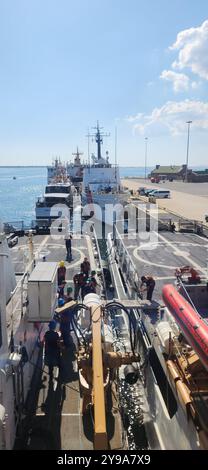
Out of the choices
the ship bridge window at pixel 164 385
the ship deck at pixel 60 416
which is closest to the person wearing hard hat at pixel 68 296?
the ship deck at pixel 60 416

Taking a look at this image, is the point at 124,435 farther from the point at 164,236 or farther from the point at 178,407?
the point at 164,236

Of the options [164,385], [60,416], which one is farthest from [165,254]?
[60,416]

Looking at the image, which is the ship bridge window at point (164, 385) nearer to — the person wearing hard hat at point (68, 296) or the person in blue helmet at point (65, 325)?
the person in blue helmet at point (65, 325)

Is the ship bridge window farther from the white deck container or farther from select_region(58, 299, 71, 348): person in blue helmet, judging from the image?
the white deck container

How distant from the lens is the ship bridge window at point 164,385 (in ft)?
27.0

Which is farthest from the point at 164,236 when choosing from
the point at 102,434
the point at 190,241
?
the point at 102,434

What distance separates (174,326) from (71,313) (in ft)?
9.08

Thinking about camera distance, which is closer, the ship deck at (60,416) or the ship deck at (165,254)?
the ship deck at (60,416)

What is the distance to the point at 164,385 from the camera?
927 centimetres

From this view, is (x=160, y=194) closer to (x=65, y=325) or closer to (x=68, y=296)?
(x=68, y=296)

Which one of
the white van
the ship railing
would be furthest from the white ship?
the white van

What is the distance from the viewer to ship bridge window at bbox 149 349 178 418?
8.23 m

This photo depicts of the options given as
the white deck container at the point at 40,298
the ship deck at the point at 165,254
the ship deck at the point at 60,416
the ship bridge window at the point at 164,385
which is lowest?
the ship deck at the point at 60,416

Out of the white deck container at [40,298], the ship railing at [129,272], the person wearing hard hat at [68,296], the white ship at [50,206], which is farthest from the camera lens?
the white ship at [50,206]
